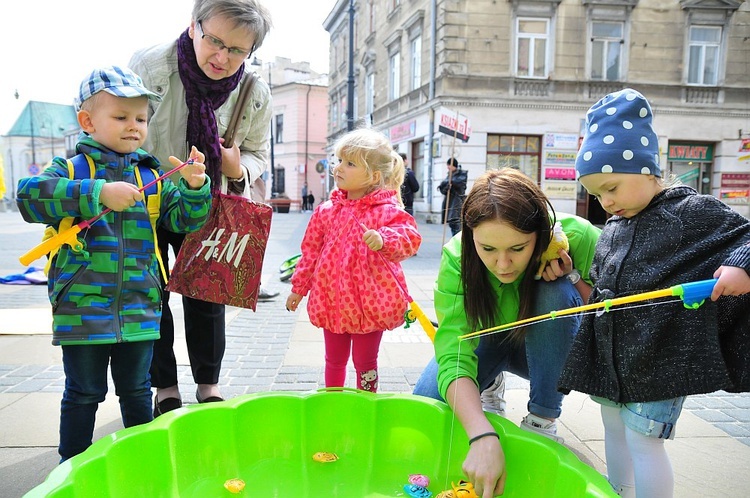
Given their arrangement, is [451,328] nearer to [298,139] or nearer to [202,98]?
[202,98]

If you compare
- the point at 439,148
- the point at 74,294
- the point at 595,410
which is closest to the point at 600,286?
the point at 595,410

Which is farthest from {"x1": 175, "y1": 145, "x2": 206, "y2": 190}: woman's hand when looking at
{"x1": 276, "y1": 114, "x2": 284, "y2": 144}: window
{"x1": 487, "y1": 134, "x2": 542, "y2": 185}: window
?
{"x1": 276, "y1": 114, "x2": 284, "y2": 144}: window

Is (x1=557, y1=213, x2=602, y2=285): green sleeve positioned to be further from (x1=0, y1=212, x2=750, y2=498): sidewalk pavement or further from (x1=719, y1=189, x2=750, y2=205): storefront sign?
(x1=719, y1=189, x2=750, y2=205): storefront sign

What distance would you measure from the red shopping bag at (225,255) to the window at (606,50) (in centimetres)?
1491

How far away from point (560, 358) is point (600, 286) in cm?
37

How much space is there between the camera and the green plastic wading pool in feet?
4.90

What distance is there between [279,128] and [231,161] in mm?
33796

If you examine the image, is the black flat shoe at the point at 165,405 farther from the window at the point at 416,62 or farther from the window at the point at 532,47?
the window at the point at 416,62

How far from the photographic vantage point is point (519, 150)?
15.0 metres

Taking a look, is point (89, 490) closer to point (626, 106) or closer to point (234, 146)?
point (234, 146)

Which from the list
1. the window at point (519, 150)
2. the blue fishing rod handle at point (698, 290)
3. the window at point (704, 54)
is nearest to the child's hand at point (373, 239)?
the blue fishing rod handle at point (698, 290)

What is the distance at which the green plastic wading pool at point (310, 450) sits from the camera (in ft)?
4.90

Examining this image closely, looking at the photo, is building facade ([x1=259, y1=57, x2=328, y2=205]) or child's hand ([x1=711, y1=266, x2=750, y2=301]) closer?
child's hand ([x1=711, y1=266, x2=750, y2=301])

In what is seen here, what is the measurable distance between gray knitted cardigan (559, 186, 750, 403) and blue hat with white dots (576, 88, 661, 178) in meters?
0.12
